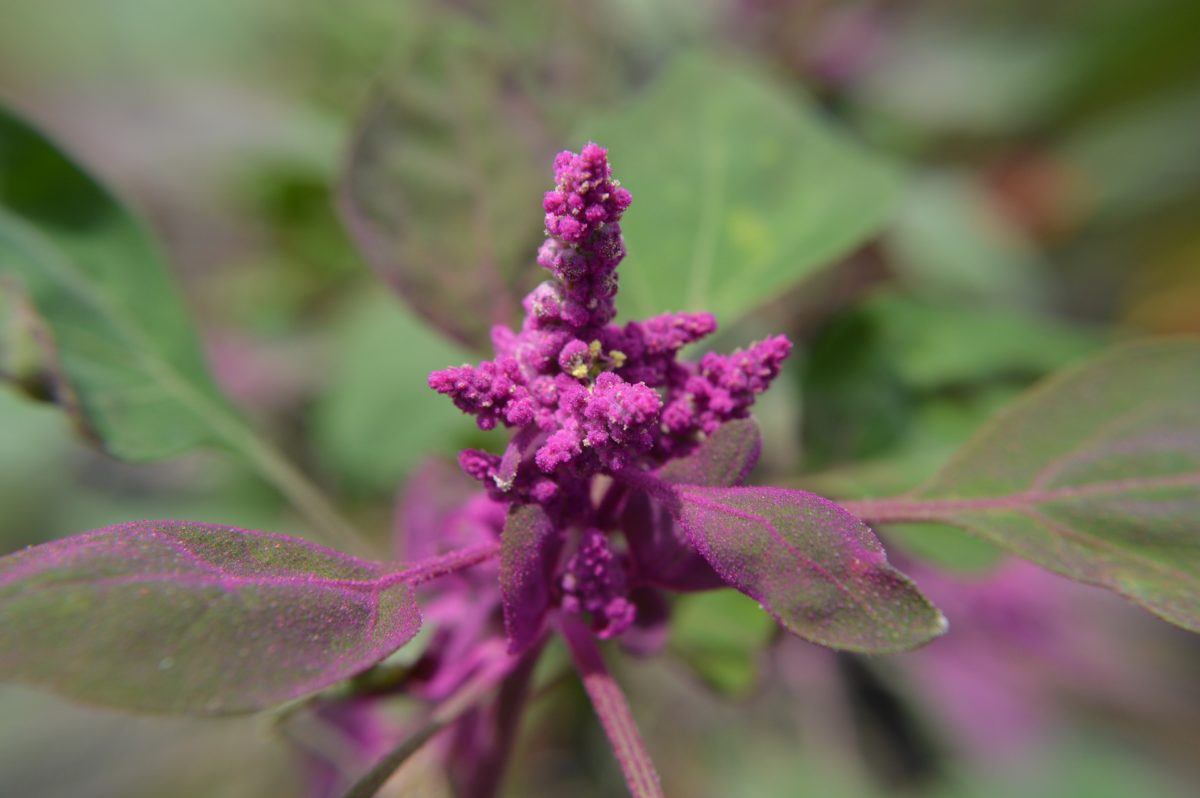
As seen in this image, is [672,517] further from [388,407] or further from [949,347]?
[388,407]

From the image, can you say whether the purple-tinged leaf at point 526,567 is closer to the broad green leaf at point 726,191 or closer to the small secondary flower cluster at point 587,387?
the small secondary flower cluster at point 587,387

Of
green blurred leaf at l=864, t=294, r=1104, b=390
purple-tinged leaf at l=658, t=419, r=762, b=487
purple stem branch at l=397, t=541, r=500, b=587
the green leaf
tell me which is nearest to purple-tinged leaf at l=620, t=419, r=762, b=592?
purple-tinged leaf at l=658, t=419, r=762, b=487

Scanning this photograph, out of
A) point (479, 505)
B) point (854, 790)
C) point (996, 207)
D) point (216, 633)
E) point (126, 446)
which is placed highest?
point (996, 207)

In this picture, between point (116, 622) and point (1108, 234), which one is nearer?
point (116, 622)

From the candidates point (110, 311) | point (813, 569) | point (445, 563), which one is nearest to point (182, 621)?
point (445, 563)

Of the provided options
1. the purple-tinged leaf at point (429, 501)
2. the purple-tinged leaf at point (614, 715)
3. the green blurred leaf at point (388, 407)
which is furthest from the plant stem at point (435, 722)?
the green blurred leaf at point (388, 407)

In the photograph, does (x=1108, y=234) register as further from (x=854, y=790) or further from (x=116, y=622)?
(x=116, y=622)

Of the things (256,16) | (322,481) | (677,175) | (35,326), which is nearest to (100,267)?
(35,326)

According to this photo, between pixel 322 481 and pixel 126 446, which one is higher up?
pixel 322 481
